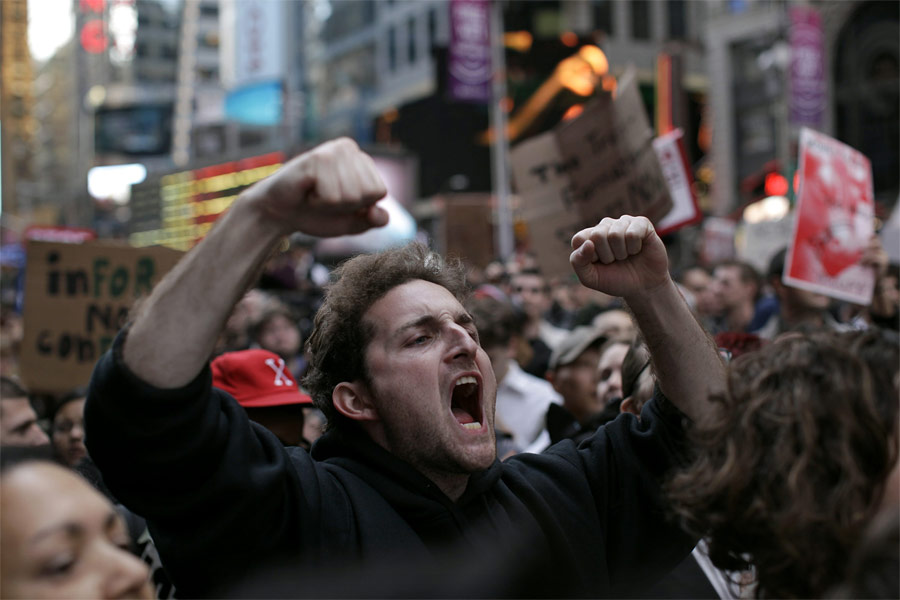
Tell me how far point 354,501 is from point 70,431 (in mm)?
2604

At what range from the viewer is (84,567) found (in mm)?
1476

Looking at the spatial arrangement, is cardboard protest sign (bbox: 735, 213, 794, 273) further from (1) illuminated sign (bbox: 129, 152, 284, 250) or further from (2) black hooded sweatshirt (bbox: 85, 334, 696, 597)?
(1) illuminated sign (bbox: 129, 152, 284, 250)

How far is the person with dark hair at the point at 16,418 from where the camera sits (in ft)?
13.3

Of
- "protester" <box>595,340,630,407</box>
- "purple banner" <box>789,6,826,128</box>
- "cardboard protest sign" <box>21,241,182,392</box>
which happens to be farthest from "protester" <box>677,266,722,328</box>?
"purple banner" <box>789,6,826,128</box>

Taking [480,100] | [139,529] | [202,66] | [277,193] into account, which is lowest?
[139,529]

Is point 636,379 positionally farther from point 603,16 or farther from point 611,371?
point 603,16

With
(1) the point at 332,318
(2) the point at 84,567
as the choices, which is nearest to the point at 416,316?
(1) the point at 332,318

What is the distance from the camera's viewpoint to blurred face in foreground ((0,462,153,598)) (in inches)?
56.4

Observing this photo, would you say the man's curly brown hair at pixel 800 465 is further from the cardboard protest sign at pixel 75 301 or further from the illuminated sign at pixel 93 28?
the illuminated sign at pixel 93 28

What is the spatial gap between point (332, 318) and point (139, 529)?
1.12 m

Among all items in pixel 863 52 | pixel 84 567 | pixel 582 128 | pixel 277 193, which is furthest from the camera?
pixel 863 52

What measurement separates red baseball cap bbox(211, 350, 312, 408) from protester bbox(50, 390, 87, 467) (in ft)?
4.01

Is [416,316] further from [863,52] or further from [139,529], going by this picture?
[863,52]

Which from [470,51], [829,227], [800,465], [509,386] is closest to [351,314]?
[800,465]
